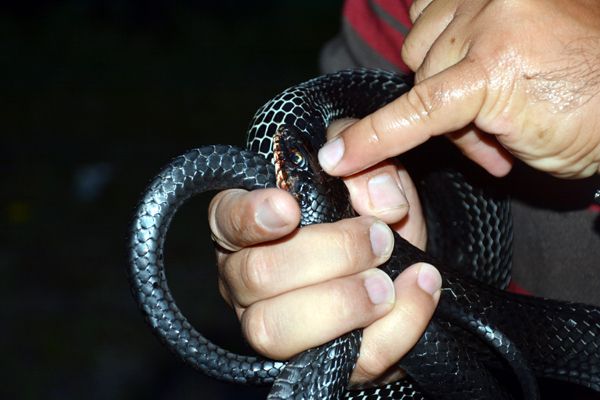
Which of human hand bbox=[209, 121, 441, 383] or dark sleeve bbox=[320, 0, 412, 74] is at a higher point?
dark sleeve bbox=[320, 0, 412, 74]

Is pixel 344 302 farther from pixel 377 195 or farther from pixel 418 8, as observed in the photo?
pixel 418 8

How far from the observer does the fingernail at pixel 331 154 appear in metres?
1.49

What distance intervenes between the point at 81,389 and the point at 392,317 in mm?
2983

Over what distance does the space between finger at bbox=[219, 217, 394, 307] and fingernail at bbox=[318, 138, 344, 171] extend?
0.36 feet

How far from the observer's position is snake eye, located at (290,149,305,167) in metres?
1.58

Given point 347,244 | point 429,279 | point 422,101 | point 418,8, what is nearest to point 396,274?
point 429,279

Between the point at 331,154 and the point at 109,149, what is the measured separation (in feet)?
17.0

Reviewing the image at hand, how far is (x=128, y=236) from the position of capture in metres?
1.56

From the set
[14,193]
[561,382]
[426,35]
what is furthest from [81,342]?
[426,35]

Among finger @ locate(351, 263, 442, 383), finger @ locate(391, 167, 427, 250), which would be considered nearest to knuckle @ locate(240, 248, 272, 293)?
finger @ locate(351, 263, 442, 383)

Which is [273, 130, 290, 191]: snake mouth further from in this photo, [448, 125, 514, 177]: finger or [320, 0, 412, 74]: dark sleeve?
[320, 0, 412, 74]: dark sleeve

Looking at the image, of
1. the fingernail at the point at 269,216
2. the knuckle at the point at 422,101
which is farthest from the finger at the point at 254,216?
the knuckle at the point at 422,101

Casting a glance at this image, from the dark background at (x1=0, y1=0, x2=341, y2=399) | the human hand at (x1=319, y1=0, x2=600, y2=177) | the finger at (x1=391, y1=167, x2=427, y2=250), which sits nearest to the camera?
the human hand at (x1=319, y1=0, x2=600, y2=177)

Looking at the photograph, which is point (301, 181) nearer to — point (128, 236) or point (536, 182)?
point (128, 236)
